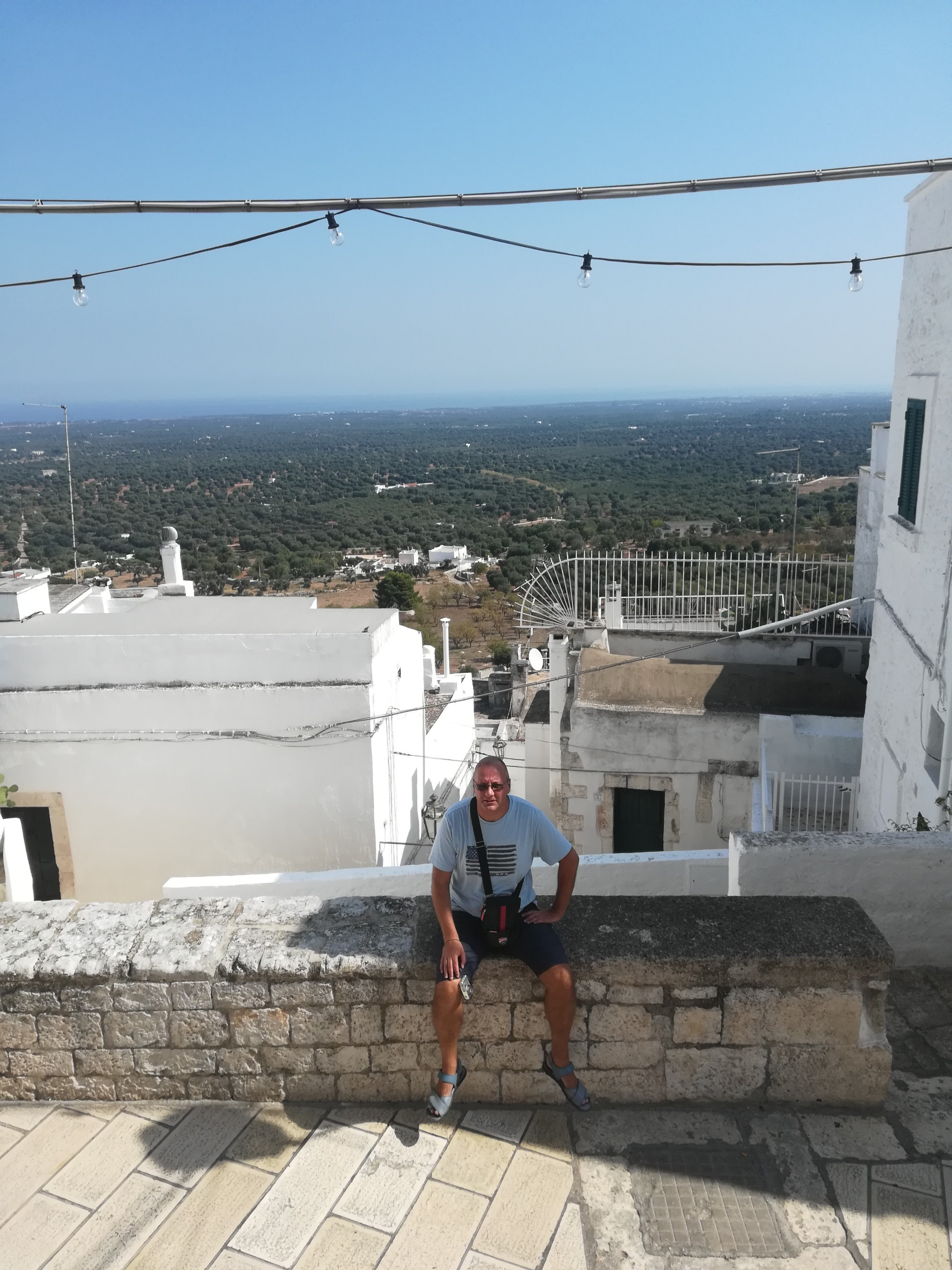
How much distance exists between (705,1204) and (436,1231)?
84cm

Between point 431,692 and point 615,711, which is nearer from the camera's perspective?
point 615,711

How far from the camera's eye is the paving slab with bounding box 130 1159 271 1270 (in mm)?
2770

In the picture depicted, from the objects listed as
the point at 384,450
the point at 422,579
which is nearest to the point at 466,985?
the point at 422,579

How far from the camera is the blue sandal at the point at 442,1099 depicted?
3.20m

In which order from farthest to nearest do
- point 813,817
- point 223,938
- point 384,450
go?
1. point 384,450
2. point 813,817
3. point 223,938

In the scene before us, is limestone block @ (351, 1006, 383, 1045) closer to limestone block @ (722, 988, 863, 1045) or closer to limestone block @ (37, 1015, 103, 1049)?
limestone block @ (37, 1015, 103, 1049)

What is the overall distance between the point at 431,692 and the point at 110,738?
638 centimetres

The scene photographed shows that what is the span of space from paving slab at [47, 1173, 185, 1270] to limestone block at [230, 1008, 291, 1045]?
500mm

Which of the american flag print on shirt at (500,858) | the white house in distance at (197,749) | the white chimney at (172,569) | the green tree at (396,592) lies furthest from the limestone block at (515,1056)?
the green tree at (396,592)

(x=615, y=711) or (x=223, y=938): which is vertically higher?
(x=223, y=938)

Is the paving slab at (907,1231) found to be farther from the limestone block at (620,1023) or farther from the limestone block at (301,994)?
the limestone block at (301,994)

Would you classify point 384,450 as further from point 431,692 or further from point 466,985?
point 466,985

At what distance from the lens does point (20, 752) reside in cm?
898

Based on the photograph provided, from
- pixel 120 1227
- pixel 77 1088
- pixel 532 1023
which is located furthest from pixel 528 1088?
pixel 77 1088
